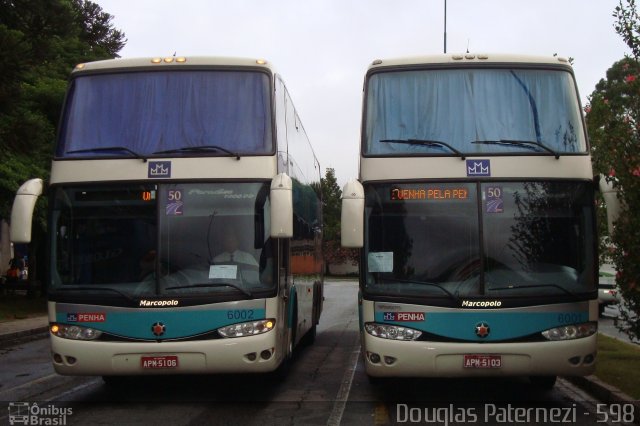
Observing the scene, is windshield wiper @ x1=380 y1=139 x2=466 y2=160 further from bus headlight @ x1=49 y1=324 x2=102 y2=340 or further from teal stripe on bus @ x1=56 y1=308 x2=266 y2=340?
bus headlight @ x1=49 y1=324 x2=102 y2=340

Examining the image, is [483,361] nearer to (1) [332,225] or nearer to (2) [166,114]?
(2) [166,114]

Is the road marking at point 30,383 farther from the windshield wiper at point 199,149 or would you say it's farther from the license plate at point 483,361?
the license plate at point 483,361

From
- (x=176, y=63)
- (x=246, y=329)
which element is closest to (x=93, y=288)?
(x=246, y=329)

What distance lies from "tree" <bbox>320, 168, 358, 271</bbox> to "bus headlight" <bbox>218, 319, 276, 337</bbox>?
63.3 m

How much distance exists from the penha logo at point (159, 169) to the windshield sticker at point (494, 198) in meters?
3.76

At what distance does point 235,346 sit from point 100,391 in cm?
279

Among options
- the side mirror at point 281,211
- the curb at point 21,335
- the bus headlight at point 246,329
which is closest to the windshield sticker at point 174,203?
the side mirror at point 281,211

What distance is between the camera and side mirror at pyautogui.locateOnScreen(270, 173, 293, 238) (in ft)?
27.5

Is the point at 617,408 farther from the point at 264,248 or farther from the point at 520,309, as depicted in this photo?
the point at 264,248

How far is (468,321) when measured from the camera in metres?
8.44

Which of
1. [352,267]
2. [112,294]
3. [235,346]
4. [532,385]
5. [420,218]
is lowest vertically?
[352,267]

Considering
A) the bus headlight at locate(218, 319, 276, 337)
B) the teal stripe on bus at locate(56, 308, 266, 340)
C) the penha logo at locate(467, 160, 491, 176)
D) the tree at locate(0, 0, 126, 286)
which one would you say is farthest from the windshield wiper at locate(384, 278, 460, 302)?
the tree at locate(0, 0, 126, 286)

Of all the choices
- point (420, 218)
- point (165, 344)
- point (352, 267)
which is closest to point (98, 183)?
point (165, 344)

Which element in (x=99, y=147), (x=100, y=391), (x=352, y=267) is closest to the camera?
(x=99, y=147)
